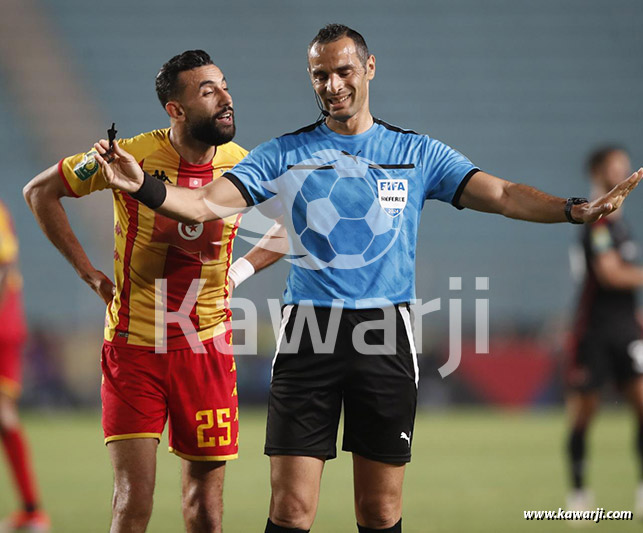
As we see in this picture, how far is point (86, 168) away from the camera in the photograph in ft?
14.7

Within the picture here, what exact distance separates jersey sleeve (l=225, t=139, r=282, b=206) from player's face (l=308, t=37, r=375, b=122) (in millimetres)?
292

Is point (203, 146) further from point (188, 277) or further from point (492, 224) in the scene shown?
point (492, 224)

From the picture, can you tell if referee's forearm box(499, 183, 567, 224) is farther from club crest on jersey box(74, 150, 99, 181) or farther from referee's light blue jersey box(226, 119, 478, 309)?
club crest on jersey box(74, 150, 99, 181)

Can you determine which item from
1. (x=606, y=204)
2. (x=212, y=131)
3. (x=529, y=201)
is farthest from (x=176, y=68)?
(x=606, y=204)

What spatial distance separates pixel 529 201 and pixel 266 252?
5.53 feet

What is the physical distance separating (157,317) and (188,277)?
0.79ft

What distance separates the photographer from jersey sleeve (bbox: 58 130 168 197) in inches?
177

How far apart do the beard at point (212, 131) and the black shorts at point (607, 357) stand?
158 inches

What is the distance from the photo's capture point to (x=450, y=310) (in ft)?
53.7

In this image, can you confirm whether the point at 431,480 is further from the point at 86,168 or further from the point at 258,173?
the point at 258,173

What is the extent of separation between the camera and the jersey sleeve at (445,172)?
389 cm

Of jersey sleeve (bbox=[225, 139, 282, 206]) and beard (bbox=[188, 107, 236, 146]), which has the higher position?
beard (bbox=[188, 107, 236, 146])

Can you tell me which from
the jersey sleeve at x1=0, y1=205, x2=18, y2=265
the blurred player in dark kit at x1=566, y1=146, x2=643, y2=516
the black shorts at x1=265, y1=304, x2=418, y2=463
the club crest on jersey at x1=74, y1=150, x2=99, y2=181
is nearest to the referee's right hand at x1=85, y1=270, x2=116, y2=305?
the club crest on jersey at x1=74, y1=150, x2=99, y2=181

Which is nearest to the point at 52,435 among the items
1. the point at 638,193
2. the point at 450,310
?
the point at 450,310
